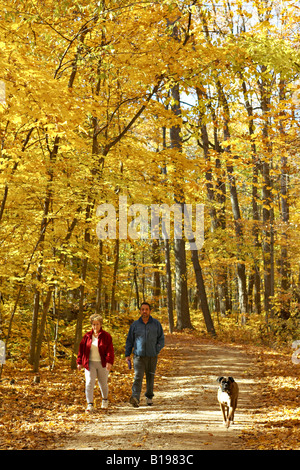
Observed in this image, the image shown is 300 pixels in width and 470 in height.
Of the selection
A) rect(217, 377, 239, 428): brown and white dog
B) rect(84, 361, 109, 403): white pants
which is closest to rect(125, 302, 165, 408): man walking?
rect(84, 361, 109, 403): white pants

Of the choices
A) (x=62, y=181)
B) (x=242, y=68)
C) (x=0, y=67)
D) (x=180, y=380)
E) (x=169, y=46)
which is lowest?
(x=180, y=380)

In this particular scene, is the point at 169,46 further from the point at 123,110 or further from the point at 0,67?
the point at 0,67

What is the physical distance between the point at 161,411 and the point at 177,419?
68 cm

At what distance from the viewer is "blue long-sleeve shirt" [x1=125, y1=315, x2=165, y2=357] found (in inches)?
305

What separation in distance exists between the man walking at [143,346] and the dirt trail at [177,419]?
45 cm

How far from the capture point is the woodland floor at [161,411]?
5.74 m

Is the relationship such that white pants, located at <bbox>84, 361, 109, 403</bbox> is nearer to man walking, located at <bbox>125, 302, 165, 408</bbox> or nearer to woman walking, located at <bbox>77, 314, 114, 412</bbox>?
woman walking, located at <bbox>77, 314, 114, 412</bbox>

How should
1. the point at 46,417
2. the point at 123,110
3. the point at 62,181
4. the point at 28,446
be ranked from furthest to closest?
the point at 123,110
the point at 62,181
the point at 46,417
the point at 28,446

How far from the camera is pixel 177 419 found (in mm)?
6844

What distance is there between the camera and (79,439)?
19.5 feet

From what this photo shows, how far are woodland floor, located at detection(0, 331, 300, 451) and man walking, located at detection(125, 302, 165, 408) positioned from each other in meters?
0.44
